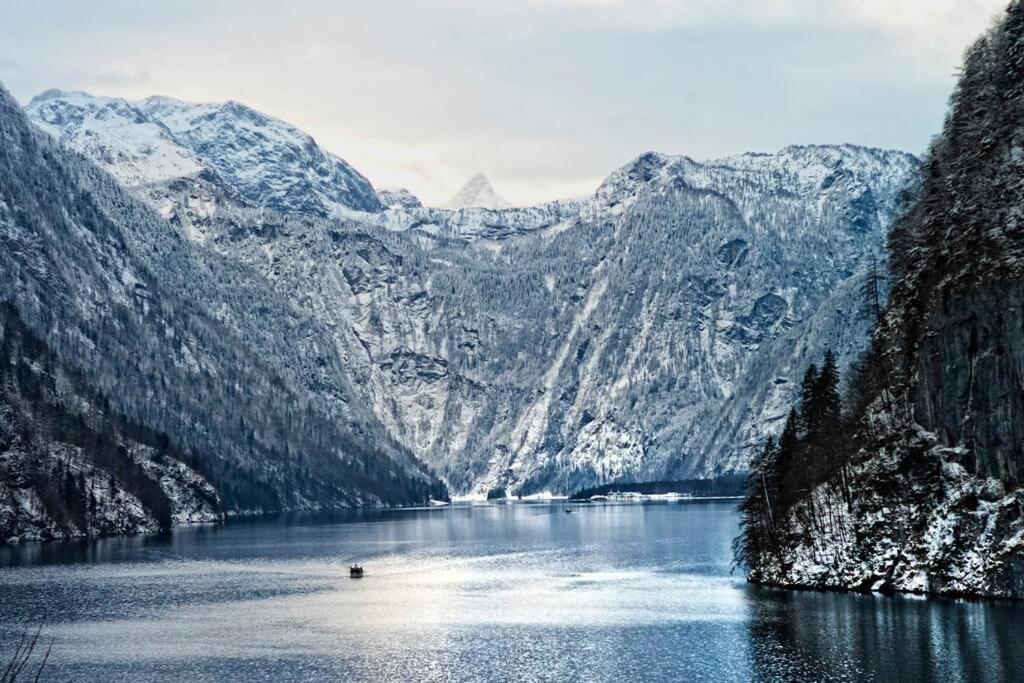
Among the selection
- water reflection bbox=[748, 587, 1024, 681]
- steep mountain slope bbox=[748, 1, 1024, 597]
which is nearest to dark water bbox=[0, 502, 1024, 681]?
water reflection bbox=[748, 587, 1024, 681]

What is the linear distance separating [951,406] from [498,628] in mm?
42770

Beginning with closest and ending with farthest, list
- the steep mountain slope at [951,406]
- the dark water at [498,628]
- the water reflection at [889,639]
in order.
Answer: the water reflection at [889,639] < the dark water at [498,628] < the steep mountain slope at [951,406]

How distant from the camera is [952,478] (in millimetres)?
111938

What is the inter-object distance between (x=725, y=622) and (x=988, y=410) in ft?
90.0

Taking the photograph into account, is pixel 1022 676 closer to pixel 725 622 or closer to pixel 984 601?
pixel 984 601

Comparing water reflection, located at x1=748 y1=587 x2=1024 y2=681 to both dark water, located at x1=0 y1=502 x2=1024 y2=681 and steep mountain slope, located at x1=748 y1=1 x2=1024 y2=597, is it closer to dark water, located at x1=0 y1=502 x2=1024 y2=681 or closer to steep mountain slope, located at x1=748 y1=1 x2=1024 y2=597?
dark water, located at x1=0 y1=502 x2=1024 y2=681

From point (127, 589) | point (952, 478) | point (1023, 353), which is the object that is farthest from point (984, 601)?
point (127, 589)

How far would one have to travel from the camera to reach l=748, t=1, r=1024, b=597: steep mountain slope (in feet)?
355

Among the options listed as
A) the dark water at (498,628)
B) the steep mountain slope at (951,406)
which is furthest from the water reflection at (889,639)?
the steep mountain slope at (951,406)

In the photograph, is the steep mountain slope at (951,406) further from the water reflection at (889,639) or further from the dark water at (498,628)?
the water reflection at (889,639)

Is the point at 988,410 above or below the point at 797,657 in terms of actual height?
above

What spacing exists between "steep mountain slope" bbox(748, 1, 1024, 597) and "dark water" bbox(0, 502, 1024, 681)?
399 cm

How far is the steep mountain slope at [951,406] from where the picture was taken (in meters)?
108

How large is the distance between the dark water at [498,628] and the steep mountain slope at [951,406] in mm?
3989
